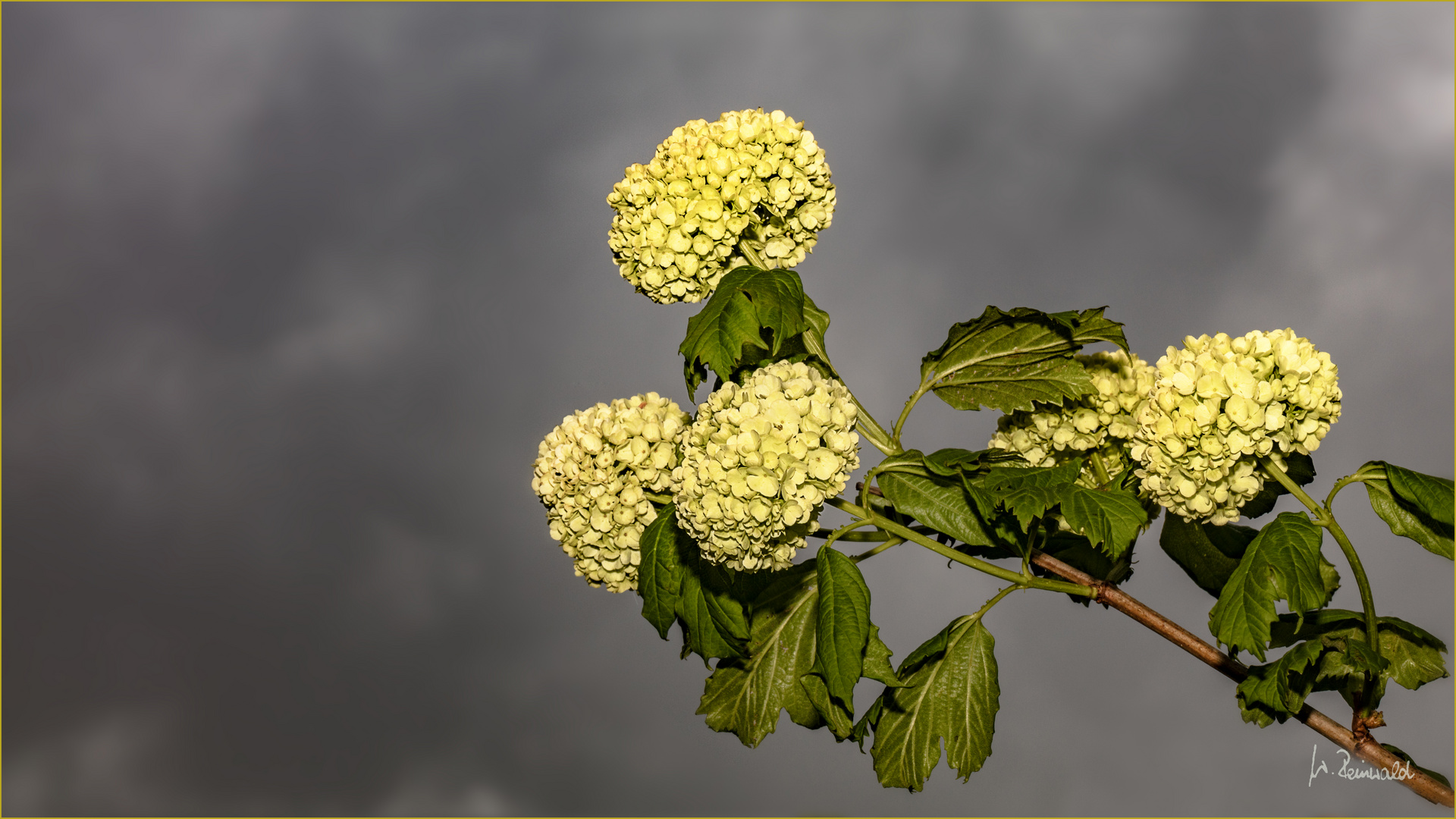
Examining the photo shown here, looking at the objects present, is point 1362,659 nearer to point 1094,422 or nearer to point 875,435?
point 1094,422

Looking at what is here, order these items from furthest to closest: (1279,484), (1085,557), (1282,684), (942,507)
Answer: (1085,557) → (1279,484) → (942,507) → (1282,684)

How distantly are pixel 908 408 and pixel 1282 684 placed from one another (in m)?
1.00

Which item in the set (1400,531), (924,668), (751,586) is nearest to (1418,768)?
(1400,531)

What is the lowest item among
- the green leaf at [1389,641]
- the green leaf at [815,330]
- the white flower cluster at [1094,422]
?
the green leaf at [1389,641]

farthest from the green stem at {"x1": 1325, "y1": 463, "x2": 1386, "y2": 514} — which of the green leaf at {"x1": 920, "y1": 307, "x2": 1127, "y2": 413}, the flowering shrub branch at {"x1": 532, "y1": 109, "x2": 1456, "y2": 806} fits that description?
the green leaf at {"x1": 920, "y1": 307, "x2": 1127, "y2": 413}

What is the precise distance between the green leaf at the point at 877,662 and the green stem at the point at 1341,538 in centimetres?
99

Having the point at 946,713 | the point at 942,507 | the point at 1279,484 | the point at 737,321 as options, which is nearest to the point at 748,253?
the point at 737,321

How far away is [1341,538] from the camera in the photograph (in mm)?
2271

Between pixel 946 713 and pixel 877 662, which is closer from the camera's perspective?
pixel 877 662

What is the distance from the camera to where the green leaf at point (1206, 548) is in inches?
110

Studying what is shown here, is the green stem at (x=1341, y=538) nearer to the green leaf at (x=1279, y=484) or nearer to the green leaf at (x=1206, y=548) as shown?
the green leaf at (x=1279, y=484)

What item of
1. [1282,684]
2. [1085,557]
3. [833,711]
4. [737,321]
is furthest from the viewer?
[1085,557]

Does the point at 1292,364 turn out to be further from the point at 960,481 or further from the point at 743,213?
the point at 743,213

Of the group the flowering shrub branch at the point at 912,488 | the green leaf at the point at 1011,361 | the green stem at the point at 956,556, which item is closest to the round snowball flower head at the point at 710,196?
the flowering shrub branch at the point at 912,488
